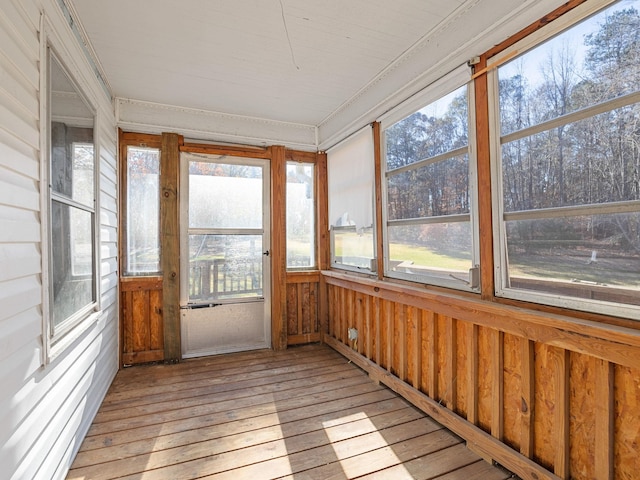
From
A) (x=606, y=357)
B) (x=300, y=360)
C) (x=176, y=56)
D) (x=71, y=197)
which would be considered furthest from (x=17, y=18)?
(x=300, y=360)

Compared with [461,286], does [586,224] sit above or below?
above

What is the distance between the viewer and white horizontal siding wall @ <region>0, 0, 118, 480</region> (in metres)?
1.18

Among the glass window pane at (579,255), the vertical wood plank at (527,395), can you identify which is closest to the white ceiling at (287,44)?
the glass window pane at (579,255)

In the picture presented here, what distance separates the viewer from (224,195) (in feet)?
12.1

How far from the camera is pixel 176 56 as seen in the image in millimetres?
2434

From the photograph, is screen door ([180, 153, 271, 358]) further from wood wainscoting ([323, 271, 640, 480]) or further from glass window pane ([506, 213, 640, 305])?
glass window pane ([506, 213, 640, 305])

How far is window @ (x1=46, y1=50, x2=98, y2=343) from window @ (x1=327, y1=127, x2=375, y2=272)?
226cm

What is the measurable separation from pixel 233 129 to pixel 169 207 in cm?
112

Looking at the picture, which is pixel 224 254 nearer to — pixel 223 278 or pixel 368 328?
pixel 223 278

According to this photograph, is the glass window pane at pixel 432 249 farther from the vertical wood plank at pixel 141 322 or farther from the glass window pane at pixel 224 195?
the vertical wood plank at pixel 141 322

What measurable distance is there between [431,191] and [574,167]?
0.92m

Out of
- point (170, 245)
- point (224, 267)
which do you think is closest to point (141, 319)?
point (170, 245)

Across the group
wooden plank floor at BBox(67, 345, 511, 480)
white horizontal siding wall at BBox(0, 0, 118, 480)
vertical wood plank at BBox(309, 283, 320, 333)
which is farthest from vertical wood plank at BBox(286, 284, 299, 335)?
white horizontal siding wall at BBox(0, 0, 118, 480)

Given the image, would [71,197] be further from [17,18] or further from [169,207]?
[169,207]
